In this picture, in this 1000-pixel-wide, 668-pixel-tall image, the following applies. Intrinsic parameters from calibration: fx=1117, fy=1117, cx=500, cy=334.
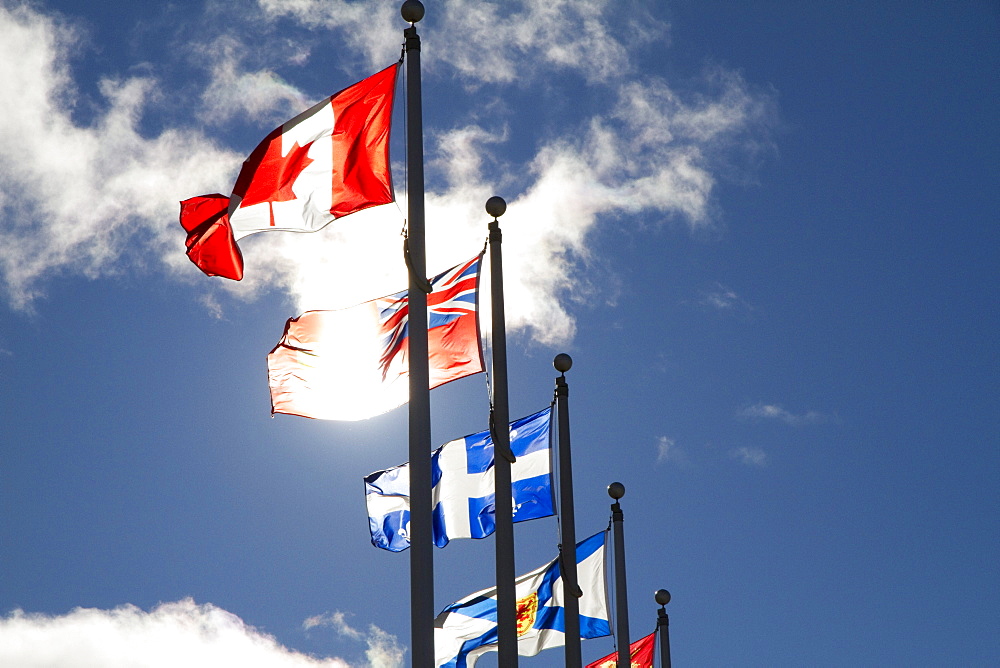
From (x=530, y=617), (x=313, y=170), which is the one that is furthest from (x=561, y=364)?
(x=313, y=170)

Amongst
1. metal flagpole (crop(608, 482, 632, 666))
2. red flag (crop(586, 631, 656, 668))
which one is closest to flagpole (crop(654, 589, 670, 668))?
red flag (crop(586, 631, 656, 668))

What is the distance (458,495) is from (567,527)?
1898 mm

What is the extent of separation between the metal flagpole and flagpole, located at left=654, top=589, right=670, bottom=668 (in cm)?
287

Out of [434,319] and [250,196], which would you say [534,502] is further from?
[250,196]

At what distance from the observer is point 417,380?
39.1 ft

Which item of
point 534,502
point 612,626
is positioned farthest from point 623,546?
point 534,502

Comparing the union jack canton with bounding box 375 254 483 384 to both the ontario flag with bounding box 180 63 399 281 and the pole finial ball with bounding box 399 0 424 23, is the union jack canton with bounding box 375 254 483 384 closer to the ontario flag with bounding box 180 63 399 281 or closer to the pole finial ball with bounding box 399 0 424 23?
the ontario flag with bounding box 180 63 399 281

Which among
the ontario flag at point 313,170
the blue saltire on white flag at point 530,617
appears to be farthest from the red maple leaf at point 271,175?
the blue saltire on white flag at point 530,617

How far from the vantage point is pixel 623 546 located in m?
21.4

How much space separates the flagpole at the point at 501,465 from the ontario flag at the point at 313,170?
10.8ft

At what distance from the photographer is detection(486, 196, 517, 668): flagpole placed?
14305mm

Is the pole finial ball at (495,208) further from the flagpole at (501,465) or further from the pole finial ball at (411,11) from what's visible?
the pole finial ball at (411,11)

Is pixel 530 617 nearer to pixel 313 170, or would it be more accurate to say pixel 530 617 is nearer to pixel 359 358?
pixel 359 358

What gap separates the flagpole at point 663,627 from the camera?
77.3 feet
